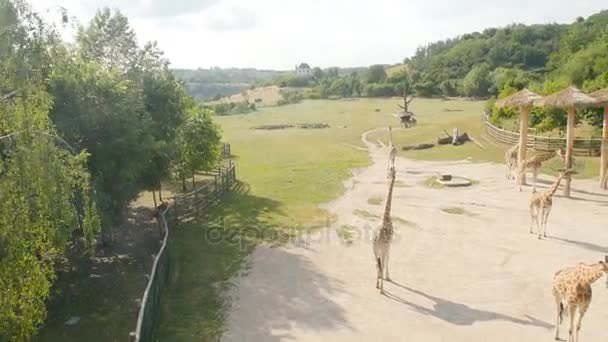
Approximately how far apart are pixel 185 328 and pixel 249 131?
49255mm

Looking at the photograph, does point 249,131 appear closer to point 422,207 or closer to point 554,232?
point 422,207

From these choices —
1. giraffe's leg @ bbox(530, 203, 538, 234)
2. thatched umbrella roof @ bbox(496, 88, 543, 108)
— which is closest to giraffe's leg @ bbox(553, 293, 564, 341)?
giraffe's leg @ bbox(530, 203, 538, 234)

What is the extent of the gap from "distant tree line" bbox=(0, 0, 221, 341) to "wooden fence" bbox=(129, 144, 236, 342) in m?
1.32

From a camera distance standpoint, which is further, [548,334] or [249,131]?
[249,131]

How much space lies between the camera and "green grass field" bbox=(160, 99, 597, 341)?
13766mm

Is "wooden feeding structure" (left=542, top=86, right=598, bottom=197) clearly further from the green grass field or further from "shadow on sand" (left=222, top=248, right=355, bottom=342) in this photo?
"shadow on sand" (left=222, top=248, right=355, bottom=342)

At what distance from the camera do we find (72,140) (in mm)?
15086

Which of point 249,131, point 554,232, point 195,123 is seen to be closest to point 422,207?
point 554,232

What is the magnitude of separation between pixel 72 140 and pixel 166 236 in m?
3.87

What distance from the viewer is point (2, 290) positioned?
26.2ft

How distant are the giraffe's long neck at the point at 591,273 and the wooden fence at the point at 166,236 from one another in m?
8.71

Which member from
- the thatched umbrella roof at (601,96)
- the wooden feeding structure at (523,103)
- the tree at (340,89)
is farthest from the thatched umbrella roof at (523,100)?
the tree at (340,89)

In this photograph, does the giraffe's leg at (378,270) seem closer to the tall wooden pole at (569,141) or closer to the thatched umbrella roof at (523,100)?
the tall wooden pole at (569,141)

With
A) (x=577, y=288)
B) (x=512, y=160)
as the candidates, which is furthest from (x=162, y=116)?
(x=512, y=160)
